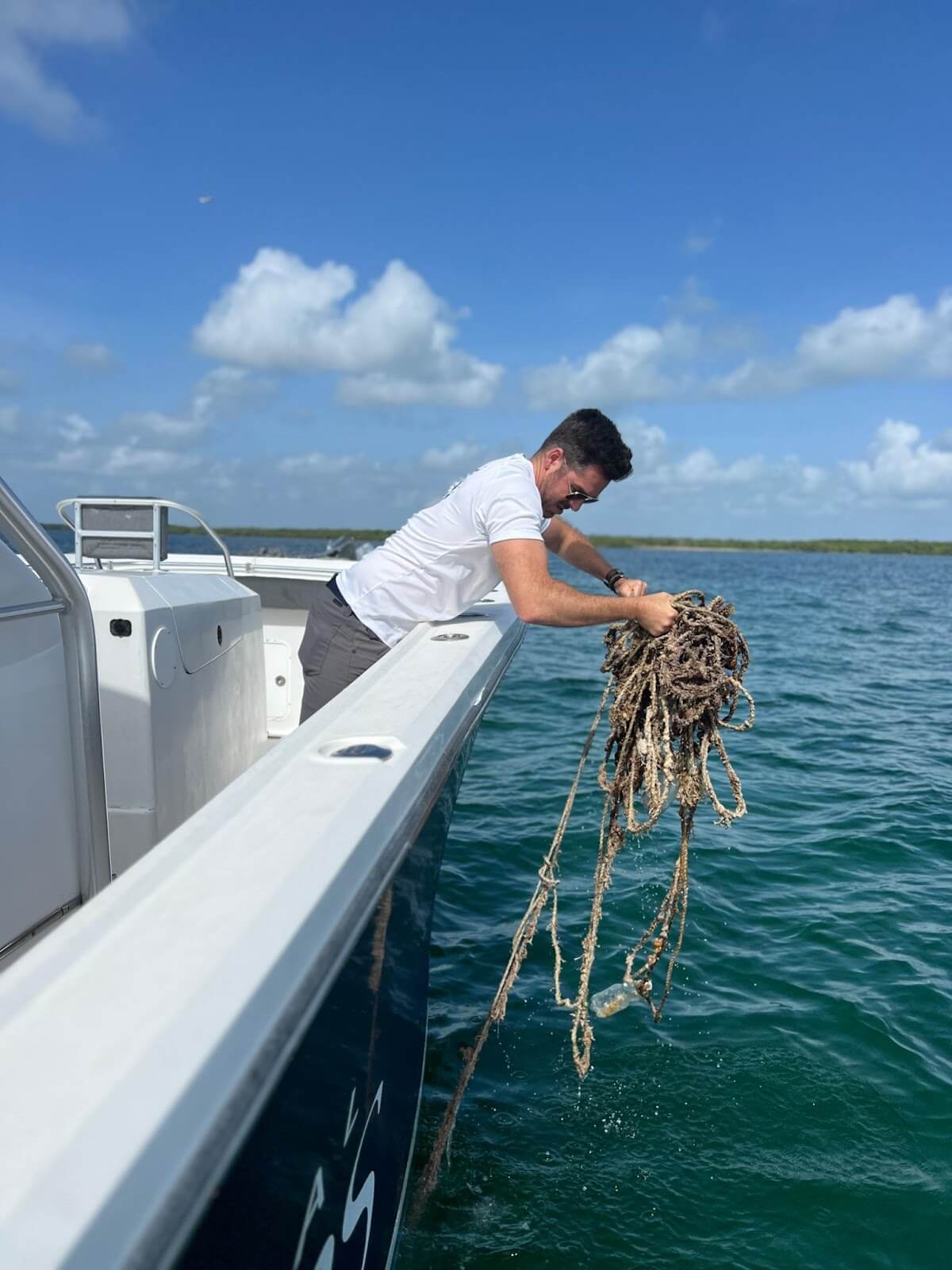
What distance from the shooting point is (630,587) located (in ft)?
12.5

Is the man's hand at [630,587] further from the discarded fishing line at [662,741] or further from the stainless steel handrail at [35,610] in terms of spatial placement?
the stainless steel handrail at [35,610]

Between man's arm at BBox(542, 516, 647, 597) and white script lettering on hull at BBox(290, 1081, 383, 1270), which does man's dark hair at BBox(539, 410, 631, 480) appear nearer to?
man's arm at BBox(542, 516, 647, 597)

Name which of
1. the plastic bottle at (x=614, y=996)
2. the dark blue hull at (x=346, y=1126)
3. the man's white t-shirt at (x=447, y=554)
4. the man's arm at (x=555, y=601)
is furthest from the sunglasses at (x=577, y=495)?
the plastic bottle at (x=614, y=996)

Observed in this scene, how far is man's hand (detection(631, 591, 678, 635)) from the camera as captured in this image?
10.3 ft

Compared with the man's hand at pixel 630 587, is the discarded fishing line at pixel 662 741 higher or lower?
lower

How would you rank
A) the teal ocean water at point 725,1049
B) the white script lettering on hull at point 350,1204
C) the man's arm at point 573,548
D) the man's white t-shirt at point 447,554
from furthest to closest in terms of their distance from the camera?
the man's arm at point 573,548 → the man's white t-shirt at point 447,554 → the teal ocean water at point 725,1049 → the white script lettering on hull at point 350,1204

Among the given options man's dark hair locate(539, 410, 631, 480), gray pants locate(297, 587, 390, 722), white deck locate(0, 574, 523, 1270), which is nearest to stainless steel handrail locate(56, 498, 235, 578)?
gray pants locate(297, 587, 390, 722)

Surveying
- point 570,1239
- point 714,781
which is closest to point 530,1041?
point 570,1239

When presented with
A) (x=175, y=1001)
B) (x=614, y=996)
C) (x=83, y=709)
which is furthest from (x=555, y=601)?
(x=175, y=1001)

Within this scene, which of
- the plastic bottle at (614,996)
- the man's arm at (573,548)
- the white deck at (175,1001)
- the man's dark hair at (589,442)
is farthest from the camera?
the man's arm at (573,548)

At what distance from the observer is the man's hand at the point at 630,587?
12.3 feet

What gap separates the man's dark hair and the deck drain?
5.75 feet

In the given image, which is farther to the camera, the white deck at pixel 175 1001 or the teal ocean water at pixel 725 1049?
the teal ocean water at pixel 725 1049

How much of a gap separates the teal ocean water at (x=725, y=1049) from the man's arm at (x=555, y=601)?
72.0 inches
